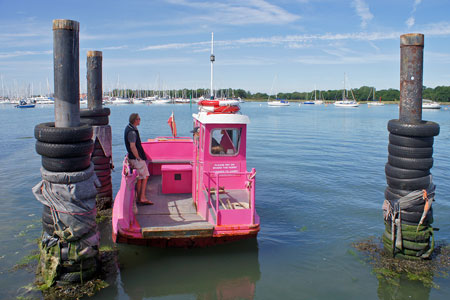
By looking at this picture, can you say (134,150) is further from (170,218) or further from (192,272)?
(192,272)

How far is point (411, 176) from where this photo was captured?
739 centimetres

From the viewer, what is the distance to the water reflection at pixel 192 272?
7.36m

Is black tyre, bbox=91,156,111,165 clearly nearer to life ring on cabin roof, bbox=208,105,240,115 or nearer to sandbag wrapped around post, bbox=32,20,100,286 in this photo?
life ring on cabin roof, bbox=208,105,240,115

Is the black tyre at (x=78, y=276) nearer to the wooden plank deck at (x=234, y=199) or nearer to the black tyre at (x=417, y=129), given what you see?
the wooden plank deck at (x=234, y=199)

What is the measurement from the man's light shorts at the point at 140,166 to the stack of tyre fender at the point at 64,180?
2.65 m

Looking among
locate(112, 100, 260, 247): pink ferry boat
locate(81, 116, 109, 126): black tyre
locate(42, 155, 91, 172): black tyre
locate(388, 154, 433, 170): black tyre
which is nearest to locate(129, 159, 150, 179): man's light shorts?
locate(112, 100, 260, 247): pink ferry boat

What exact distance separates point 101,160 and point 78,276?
4841 millimetres

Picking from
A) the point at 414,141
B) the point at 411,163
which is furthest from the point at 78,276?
the point at 414,141

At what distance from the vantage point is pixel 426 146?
24.0 feet

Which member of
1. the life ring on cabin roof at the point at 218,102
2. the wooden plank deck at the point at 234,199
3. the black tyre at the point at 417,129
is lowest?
the wooden plank deck at the point at 234,199

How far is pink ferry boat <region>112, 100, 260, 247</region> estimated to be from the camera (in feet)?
25.3

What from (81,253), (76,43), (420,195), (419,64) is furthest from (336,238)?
(76,43)

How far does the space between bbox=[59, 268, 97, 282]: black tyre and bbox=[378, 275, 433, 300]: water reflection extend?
200 inches

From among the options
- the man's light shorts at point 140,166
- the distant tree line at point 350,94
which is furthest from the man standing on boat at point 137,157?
the distant tree line at point 350,94
